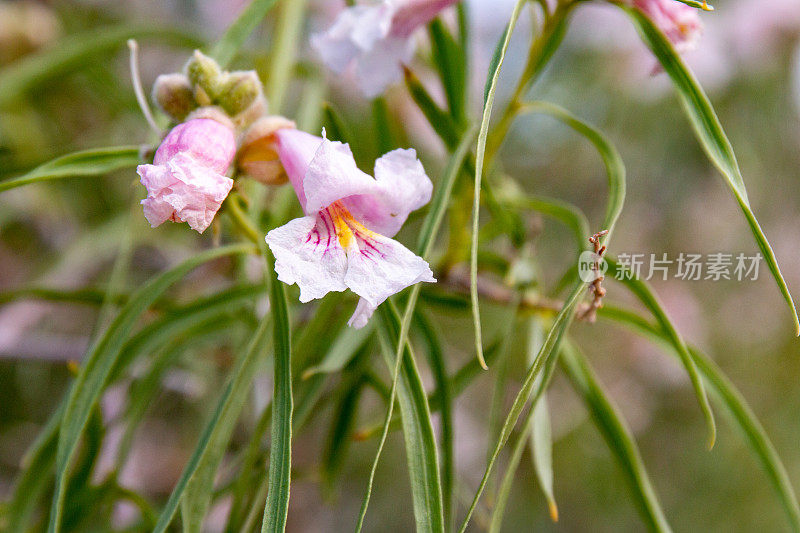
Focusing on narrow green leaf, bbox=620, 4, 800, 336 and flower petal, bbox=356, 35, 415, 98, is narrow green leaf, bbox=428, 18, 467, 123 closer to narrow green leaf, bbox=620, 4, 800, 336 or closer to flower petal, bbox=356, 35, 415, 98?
flower petal, bbox=356, 35, 415, 98

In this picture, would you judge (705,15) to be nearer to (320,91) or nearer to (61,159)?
(320,91)

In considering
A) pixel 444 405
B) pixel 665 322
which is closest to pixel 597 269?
pixel 665 322

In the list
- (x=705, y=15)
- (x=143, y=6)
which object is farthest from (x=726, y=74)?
(x=143, y=6)

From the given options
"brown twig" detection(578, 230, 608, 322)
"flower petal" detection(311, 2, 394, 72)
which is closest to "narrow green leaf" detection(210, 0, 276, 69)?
"flower petal" detection(311, 2, 394, 72)

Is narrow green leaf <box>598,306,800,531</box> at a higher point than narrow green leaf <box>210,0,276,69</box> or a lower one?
lower

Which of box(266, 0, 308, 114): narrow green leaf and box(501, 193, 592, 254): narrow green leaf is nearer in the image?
box(501, 193, 592, 254): narrow green leaf

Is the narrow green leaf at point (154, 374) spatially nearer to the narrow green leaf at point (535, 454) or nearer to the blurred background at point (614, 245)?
the narrow green leaf at point (535, 454)

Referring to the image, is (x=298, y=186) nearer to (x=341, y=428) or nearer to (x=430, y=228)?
(x=430, y=228)

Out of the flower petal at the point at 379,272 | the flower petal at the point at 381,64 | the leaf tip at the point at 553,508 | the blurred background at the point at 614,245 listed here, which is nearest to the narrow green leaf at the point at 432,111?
the flower petal at the point at 381,64
